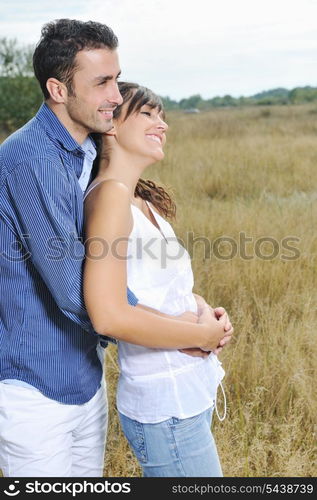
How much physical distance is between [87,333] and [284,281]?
7.89ft

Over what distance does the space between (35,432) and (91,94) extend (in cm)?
77

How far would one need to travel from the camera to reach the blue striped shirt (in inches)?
49.8

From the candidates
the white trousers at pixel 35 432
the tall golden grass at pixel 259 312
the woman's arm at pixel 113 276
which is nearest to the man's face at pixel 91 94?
the woman's arm at pixel 113 276

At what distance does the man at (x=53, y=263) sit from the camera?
1.28 m

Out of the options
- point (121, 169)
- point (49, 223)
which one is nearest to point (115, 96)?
point (121, 169)

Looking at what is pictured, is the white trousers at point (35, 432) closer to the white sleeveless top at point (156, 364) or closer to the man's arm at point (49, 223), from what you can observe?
the white sleeveless top at point (156, 364)

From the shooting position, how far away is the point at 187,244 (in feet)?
14.5

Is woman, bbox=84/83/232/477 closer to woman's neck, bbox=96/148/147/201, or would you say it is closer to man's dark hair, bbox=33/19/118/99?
woman's neck, bbox=96/148/147/201

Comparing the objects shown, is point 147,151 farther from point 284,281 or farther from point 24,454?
point 284,281

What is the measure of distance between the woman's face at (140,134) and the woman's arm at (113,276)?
178 millimetres

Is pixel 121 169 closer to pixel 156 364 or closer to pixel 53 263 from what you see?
pixel 53 263

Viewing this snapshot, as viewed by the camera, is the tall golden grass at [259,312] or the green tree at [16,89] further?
the green tree at [16,89]

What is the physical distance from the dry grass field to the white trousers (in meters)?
1.00

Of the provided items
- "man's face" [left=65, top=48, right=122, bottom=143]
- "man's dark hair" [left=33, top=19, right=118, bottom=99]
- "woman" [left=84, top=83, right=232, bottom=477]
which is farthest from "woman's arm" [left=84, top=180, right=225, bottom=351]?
"man's dark hair" [left=33, top=19, right=118, bottom=99]
